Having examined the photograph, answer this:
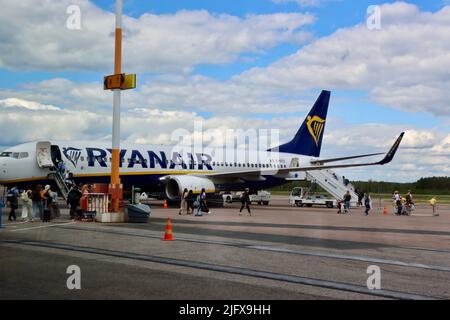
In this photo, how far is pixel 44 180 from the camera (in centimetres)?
2873

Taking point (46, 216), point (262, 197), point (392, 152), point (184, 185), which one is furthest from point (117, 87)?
Result: point (262, 197)

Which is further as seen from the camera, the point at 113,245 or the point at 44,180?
the point at 44,180

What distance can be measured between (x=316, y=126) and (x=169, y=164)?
17.9 meters

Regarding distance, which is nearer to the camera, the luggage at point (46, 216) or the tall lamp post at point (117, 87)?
the luggage at point (46, 216)

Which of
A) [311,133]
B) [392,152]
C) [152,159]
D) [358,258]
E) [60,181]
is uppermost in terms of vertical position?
[311,133]

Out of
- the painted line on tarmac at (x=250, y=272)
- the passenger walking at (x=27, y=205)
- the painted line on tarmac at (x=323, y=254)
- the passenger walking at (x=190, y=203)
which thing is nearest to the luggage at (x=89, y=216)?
the passenger walking at (x=27, y=205)

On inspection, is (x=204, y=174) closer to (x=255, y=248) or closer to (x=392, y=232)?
(x=392, y=232)

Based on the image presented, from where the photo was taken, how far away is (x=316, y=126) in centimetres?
4841

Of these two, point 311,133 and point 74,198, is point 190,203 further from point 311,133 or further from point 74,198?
point 311,133

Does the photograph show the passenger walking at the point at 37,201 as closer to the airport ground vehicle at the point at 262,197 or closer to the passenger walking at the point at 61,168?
the passenger walking at the point at 61,168

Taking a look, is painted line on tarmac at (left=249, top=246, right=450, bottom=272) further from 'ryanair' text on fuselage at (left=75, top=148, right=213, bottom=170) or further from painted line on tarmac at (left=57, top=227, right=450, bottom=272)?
'ryanair' text on fuselage at (left=75, top=148, right=213, bottom=170)

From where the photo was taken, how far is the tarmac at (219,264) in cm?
794
